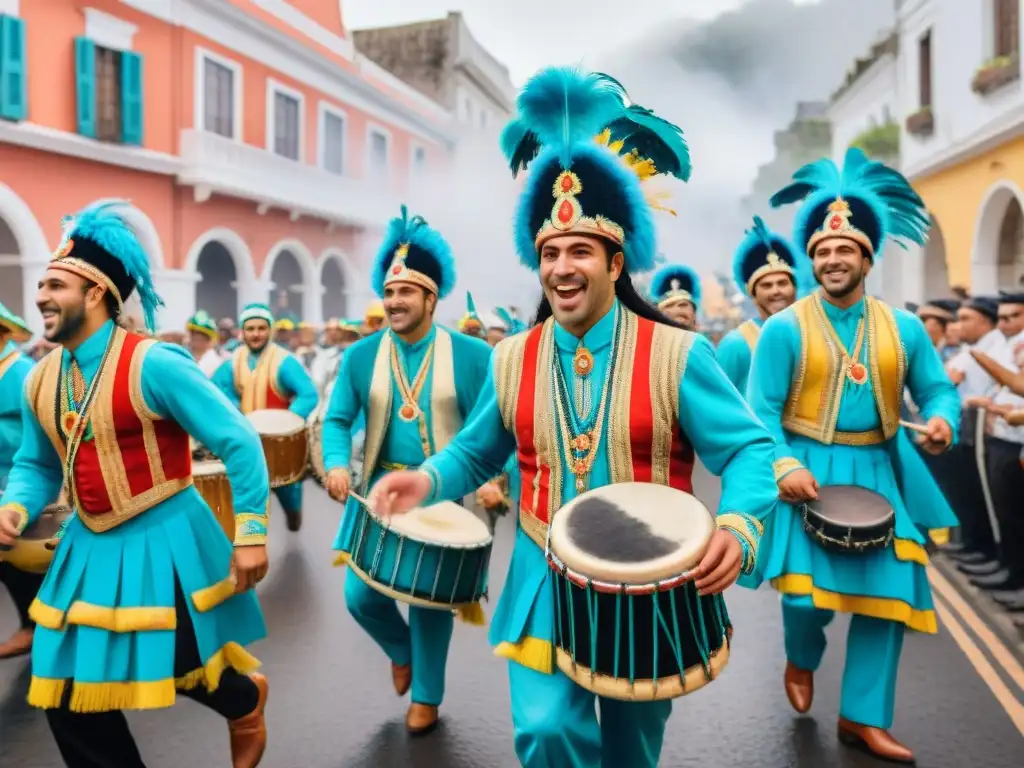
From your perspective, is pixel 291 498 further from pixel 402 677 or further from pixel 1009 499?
pixel 1009 499

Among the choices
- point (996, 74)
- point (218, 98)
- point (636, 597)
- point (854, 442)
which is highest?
point (218, 98)

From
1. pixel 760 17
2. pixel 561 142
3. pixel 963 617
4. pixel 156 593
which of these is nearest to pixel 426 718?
pixel 156 593

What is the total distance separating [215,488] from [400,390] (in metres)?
1.88

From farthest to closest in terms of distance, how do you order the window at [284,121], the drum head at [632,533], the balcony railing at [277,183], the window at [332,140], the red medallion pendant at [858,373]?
1. the window at [332,140]
2. the window at [284,121]
3. the balcony railing at [277,183]
4. the red medallion pendant at [858,373]
5. the drum head at [632,533]

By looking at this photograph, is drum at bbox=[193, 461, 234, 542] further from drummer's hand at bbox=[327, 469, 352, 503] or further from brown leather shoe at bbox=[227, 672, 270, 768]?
brown leather shoe at bbox=[227, 672, 270, 768]

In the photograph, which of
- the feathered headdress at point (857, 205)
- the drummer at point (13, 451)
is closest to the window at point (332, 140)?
the drummer at point (13, 451)

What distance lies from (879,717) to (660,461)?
2.04 meters

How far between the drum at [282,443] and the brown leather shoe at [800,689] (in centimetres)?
452

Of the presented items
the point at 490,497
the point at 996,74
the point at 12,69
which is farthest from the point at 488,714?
the point at 12,69

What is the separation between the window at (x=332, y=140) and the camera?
83.0ft

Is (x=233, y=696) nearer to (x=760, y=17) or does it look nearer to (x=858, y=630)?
(x=858, y=630)

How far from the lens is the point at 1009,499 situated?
22.8ft

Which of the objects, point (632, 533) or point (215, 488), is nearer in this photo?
point (632, 533)

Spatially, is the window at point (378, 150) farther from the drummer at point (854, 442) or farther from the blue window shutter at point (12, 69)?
the drummer at point (854, 442)
